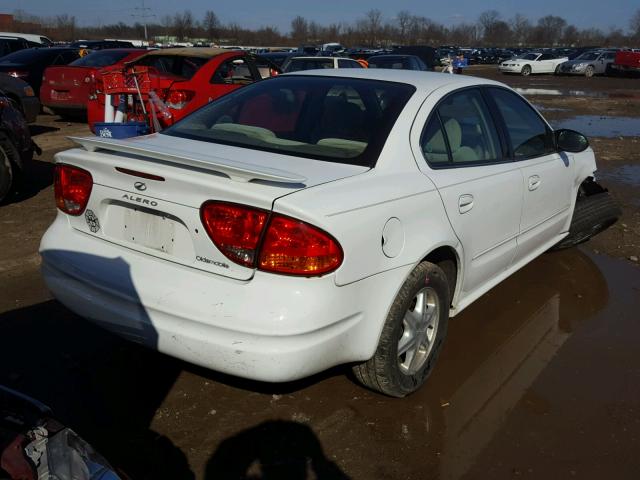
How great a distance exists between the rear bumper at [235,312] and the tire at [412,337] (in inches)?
4.3

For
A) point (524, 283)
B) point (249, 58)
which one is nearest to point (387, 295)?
point (524, 283)

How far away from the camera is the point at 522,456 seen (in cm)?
272

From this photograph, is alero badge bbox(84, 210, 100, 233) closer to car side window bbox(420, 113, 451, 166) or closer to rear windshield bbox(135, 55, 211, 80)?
car side window bbox(420, 113, 451, 166)

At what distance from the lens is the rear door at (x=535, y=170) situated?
3.91 meters

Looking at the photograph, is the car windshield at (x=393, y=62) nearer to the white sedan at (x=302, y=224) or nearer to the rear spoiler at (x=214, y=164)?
the white sedan at (x=302, y=224)

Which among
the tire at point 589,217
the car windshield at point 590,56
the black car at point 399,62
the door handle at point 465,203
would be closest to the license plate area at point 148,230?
the door handle at point 465,203

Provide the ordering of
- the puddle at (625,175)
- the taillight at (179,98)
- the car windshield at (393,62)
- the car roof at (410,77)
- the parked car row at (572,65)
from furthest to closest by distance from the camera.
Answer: the parked car row at (572,65) < the car windshield at (393,62) < the taillight at (179,98) < the puddle at (625,175) < the car roof at (410,77)

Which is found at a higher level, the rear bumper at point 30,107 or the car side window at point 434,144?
the car side window at point 434,144

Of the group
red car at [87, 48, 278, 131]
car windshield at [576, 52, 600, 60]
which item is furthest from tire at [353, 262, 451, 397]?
car windshield at [576, 52, 600, 60]

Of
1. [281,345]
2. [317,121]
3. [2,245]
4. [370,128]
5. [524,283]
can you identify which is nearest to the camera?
[281,345]

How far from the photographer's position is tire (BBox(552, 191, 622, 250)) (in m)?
4.97

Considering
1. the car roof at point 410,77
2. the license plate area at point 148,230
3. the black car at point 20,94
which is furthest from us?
the black car at point 20,94

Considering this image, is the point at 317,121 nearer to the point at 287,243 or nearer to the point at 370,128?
the point at 370,128

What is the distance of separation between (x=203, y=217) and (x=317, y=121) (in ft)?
3.68
